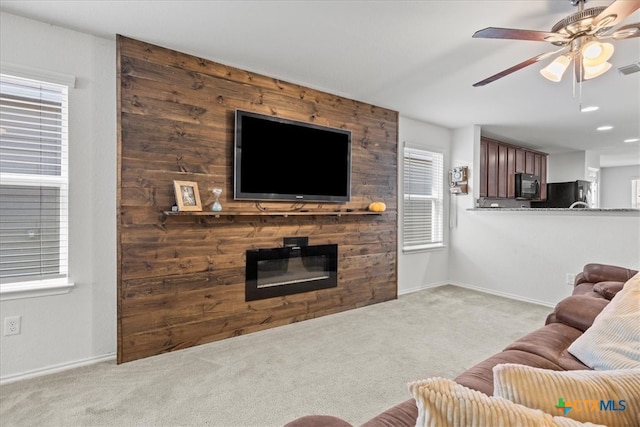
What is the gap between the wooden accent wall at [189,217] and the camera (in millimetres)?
2615

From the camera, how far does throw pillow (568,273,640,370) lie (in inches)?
49.0

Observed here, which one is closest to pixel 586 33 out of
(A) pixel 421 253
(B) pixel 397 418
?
(B) pixel 397 418

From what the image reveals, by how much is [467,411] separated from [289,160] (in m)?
Result: 3.03

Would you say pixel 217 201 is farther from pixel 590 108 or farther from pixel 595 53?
pixel 590 108

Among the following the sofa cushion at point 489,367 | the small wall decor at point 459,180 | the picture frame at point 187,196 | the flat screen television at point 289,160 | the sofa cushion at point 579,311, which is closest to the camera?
the sofa cushion at point 489,367

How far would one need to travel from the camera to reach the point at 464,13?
222 centimetres

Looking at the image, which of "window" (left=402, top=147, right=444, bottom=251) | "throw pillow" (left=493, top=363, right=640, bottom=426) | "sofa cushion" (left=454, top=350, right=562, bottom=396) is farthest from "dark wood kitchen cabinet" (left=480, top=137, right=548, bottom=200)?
"throw pillow" (left=493, top=363, right=640, bottom=426)

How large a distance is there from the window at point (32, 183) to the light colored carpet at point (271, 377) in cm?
80

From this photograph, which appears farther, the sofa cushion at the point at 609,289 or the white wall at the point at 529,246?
Answer: the white wall at the point at 529,246

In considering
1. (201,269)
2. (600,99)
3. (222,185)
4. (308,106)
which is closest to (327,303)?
(201,269)

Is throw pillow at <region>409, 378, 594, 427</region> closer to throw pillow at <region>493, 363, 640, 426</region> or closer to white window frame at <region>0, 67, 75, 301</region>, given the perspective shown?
throw pillow at <region>493, 363, 640, 426</region>

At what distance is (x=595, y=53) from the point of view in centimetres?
224

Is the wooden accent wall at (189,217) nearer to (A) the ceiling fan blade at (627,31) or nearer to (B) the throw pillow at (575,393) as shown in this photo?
(A) the ceiling fan blade at (627,31)

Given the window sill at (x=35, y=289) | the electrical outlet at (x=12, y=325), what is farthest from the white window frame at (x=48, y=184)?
the electrical outlet at (x=12, y=325)
